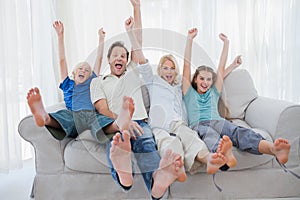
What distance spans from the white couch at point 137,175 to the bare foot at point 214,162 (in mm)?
103

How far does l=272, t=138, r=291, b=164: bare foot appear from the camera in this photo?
63.2 inches

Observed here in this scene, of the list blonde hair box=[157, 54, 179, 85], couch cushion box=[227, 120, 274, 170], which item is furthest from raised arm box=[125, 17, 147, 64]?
couch cushion box=[227, 120, 274, 170]

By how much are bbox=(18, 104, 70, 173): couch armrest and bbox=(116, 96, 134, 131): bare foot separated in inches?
13.8

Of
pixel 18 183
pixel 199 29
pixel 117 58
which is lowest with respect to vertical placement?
pixel 18 183

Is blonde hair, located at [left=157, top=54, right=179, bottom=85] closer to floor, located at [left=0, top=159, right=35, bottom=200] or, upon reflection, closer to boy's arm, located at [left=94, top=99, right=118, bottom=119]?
boy's arm, located at [left=94, top=99, right=118, bottom=119]

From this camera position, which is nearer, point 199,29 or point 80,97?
point 80,97

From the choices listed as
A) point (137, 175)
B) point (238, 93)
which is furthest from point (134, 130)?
point (238, 93)

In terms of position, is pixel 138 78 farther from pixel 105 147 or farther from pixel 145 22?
pixel 145 22

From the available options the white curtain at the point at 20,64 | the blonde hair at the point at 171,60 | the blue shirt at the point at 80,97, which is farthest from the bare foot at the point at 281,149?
the white curtain at the point at 20,64

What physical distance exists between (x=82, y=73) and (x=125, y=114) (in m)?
0.45

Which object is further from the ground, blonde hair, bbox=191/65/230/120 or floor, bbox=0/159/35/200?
blonde hair, bbox=191/65/230/120

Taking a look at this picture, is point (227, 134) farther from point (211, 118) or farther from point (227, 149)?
point (227, 149)

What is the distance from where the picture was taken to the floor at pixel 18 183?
205 centimetres

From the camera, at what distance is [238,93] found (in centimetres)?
222
